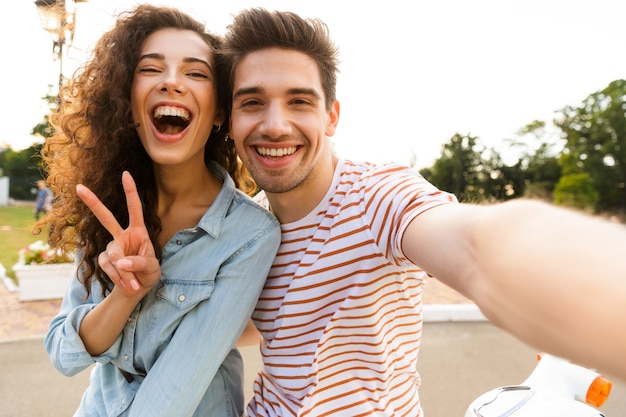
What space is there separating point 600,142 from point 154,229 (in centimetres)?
3194

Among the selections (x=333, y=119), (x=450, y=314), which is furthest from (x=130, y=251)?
(x=450, y=314)

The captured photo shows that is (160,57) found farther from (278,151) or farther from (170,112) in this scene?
(278,151)

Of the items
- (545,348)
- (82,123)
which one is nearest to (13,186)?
(82,123)

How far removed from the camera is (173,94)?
5.28 feet

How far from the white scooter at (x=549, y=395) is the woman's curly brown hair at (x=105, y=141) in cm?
160

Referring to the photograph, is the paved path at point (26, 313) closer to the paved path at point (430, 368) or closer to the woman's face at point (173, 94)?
the paved path at point (430, 368)

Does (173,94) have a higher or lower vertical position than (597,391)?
higher

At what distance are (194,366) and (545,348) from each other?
1049 millimetres

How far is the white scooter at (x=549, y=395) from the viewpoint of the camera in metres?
1.96

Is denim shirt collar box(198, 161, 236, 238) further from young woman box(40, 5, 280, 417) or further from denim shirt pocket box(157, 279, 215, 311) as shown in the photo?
denim shirt pocket box(157, 279, 215, 311)

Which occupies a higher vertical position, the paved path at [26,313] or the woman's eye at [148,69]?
the woman's eye at [148,69]

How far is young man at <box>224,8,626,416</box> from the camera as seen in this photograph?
0.85 m

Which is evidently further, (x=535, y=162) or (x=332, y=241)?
(x=535, y=162)

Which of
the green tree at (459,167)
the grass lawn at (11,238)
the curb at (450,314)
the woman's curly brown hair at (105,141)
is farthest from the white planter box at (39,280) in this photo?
the green tree at (459,167)
